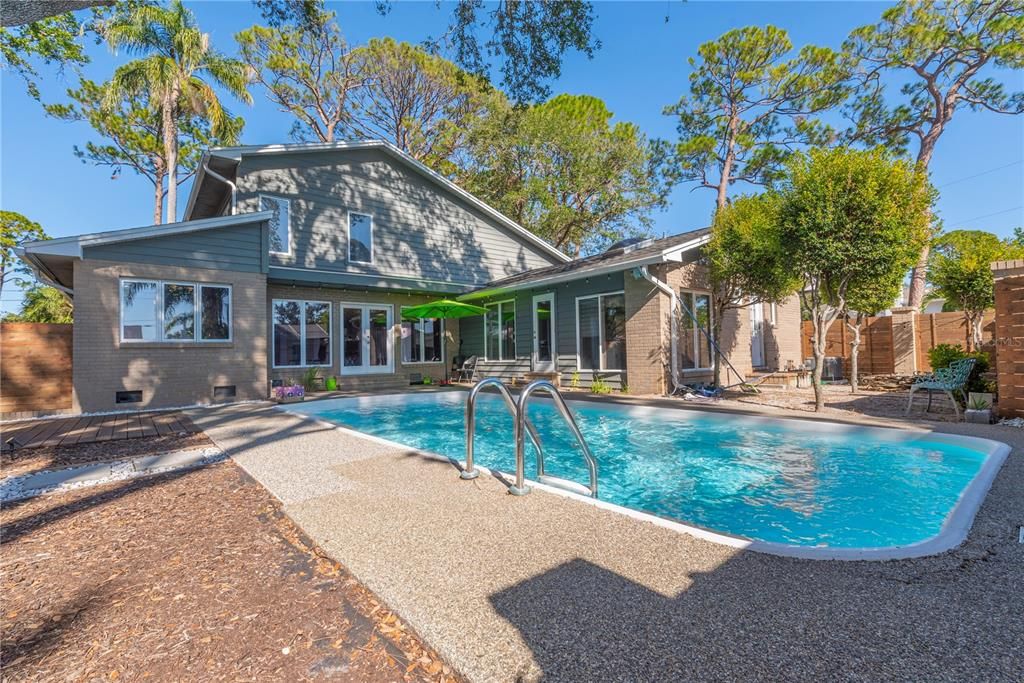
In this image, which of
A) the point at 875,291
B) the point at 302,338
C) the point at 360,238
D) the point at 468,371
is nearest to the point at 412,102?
the point at 360,238

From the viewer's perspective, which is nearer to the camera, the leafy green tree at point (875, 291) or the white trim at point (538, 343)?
the leafy green tree at point (875, 291)

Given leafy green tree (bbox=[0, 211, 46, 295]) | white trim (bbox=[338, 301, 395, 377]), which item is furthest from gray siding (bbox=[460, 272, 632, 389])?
leafy green tree (bbox=[0, 211, 46, 295])

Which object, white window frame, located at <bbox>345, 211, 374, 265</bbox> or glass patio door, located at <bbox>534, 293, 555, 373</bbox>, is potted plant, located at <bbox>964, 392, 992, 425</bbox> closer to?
glass patio door, located at <bbox>534, 293, 555, 373</bbox>

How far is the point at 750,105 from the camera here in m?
19.3

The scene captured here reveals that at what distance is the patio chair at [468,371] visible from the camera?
14.8m

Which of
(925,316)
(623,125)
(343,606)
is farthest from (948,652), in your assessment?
(623,125)

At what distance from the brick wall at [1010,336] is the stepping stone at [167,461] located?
1038 centimetres

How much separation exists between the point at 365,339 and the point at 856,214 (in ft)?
38.4

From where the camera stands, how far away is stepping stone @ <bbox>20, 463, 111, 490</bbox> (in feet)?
13.6

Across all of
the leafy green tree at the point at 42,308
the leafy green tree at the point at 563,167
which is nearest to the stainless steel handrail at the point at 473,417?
the leafy green tree at the point at 563,167

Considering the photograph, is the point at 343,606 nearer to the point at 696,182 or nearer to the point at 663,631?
the point at 663,631

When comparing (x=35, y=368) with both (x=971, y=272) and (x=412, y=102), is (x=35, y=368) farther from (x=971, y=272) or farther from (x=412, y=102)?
(x=971, y=272)

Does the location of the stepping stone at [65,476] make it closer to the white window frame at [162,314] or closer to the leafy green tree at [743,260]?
the white window frame at [162,314]

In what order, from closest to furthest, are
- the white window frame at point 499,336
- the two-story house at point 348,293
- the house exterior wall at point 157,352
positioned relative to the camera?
the house exterior wall at point 157,352 → the two-story house at point 348,293 → the white window frame at point 499,336
